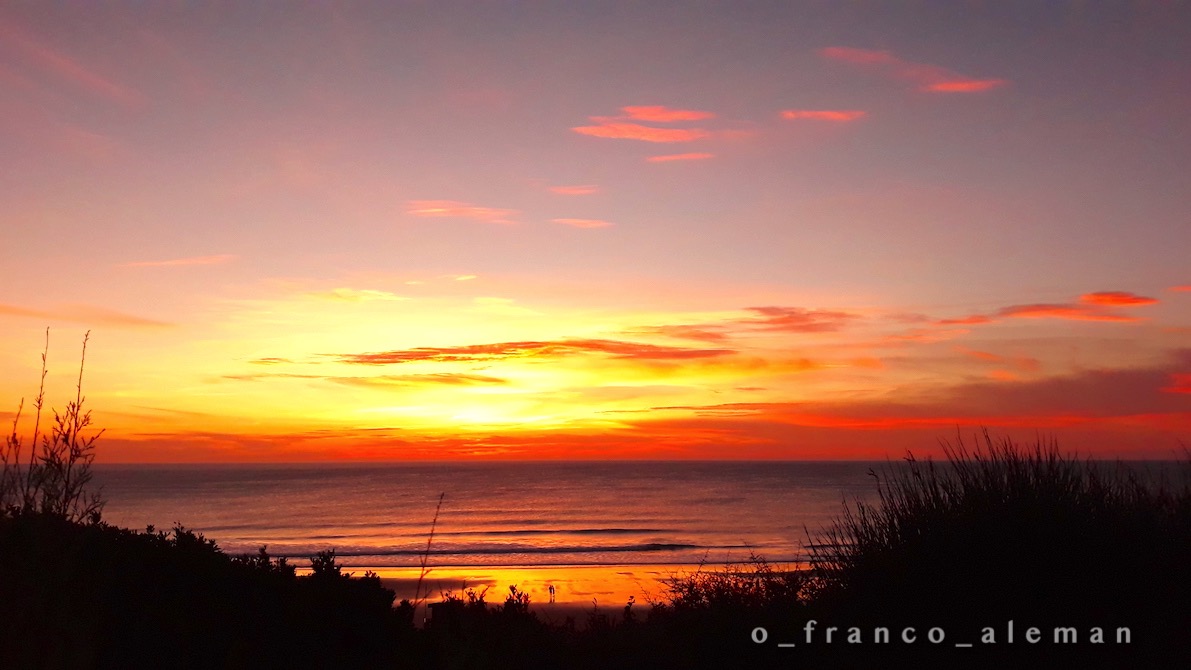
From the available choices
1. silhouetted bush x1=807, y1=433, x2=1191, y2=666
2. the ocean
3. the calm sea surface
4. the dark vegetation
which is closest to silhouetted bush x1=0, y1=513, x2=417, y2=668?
the dark vegetation

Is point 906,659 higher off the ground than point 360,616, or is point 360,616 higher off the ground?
point 360,616

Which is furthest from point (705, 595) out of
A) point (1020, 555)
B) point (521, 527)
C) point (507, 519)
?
point (507, 519)

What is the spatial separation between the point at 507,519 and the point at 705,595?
5163cm

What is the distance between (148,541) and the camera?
22.9 ft

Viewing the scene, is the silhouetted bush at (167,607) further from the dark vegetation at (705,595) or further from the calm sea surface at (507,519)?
the calm sea surface at (507,519)

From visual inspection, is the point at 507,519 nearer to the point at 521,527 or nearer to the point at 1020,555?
the point at 521,527

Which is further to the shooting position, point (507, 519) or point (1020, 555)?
point (507, 519)

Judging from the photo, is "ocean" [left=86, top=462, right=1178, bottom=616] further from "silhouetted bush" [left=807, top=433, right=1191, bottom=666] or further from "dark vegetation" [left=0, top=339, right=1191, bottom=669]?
"silhouetted bush" [left=807, top=433, right=1191, bottom=666]

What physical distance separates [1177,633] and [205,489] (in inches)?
4465

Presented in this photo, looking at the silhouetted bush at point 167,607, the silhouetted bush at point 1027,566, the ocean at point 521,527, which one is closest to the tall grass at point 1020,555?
the silhouetted bush at point 1027,566

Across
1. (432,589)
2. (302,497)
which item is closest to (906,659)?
(432,589)

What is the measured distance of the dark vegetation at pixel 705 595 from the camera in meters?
5.59

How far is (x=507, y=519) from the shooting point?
60500mm

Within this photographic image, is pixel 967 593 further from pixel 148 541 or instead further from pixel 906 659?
pixel 148 541
